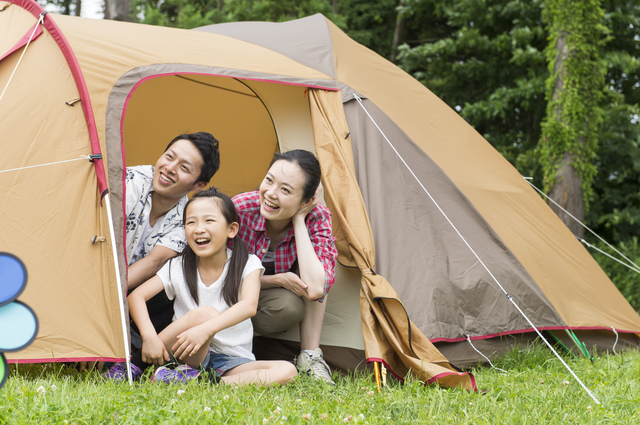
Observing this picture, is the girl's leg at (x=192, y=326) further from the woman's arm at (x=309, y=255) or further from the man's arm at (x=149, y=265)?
the woman's arm at (x=309, y=255)

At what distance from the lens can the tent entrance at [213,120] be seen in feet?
13.7

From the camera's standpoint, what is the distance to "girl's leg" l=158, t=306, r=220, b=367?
2.41 metres

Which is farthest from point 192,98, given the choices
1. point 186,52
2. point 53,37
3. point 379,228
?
point 379,228

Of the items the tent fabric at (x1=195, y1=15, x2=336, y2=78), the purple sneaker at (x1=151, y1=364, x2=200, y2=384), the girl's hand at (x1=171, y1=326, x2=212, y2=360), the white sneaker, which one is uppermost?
the tent fabric at (x1=195, y1=15, x2=336, y2=78)

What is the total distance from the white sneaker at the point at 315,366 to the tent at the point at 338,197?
0.70ft

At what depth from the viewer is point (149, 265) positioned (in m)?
2.68

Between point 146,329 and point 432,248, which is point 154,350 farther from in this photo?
point 432,248

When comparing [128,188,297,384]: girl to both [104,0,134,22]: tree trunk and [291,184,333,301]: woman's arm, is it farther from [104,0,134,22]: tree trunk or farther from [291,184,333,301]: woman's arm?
Result: [104,0,134,22]: tree trunk

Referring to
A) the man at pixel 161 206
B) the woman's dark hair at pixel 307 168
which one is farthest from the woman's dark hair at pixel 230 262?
the woman's dark hair at pixel 307 168

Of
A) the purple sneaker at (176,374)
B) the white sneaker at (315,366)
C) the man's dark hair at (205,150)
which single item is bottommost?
the white sneaker at (315,366)

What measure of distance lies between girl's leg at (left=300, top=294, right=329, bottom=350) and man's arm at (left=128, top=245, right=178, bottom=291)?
0.69 metres

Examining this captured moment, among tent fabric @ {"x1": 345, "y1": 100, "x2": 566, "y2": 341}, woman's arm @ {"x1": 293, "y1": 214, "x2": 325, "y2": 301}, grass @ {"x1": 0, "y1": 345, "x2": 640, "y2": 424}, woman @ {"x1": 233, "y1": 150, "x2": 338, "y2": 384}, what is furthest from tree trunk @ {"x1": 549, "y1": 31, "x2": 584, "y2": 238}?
woman's arm @ {"x1": 293, "y1": 214, "x2": 325, "y2": 301}

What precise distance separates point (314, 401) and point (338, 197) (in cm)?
106

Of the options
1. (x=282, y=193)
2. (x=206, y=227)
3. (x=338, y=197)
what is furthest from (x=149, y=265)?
(x=338, y=197)
